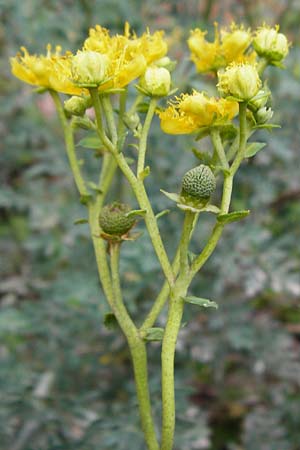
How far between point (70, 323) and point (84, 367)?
7.4 inches

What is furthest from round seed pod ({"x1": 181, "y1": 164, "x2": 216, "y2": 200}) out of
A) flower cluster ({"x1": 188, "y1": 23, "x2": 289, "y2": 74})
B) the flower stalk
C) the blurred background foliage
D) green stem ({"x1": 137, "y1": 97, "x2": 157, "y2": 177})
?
the blurred background foliage

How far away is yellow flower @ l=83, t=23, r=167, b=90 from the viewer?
1.06 metres

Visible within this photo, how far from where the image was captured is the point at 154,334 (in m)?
1.04

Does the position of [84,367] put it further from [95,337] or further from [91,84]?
[91,84]

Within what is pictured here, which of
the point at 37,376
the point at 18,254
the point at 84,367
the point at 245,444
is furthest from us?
the point at 18,254

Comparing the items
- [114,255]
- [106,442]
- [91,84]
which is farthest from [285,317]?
[91,84]

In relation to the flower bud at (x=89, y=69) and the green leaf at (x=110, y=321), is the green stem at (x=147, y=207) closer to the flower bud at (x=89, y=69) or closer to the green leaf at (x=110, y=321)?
the flower bud at (x=89, y=69)

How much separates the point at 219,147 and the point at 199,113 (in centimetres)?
7

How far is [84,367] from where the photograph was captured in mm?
2424

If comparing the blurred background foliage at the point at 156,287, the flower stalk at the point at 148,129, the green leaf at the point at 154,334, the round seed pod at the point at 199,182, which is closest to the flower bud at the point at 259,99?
the flower stalk at the point at 148,129

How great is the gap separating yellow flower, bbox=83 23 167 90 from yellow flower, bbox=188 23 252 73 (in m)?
0.09

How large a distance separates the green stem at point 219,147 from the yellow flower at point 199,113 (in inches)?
0.8

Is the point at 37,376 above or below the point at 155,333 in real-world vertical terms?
below

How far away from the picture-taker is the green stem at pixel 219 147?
103 cm
